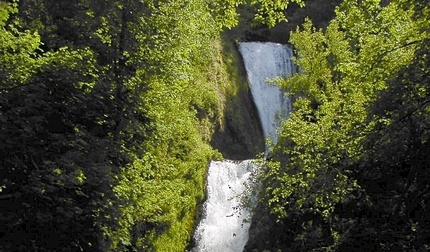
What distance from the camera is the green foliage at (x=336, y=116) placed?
22.3 feet

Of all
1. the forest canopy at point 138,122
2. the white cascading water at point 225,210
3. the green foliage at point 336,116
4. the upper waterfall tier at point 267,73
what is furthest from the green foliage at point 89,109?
the upper waterfall tier at point 267,73

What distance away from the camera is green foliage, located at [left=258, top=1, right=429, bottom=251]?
22.3ft

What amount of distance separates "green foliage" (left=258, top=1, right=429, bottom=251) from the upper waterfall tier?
588 centimetres

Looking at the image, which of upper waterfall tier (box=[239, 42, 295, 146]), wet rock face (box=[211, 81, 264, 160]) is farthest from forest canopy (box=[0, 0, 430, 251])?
upper waterfall tier (box=[239, 42, 295, 146])

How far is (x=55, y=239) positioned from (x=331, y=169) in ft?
13.3

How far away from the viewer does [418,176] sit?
18.6 ft

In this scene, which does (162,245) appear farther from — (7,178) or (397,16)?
(397,16)

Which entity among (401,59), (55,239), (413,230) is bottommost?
(55,239)

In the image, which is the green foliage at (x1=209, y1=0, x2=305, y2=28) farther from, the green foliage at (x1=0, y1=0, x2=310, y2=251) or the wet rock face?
the wet rock face

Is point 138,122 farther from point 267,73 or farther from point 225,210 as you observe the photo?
point 267,73

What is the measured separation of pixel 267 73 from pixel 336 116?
686 inches

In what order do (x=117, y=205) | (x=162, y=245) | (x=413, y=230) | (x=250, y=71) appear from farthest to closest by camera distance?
(x=250, y=71) → (x=162, y=245) → (x=117, y=205) → (x=413, y=230)

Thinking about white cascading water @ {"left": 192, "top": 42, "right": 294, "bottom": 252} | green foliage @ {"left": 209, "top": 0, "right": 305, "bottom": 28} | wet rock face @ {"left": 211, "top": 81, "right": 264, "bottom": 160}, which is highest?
green foliage @ {"left": 209, "top": 0, "right": 305, "bottom": 28}

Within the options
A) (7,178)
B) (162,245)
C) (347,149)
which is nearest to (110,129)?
(7,178)
